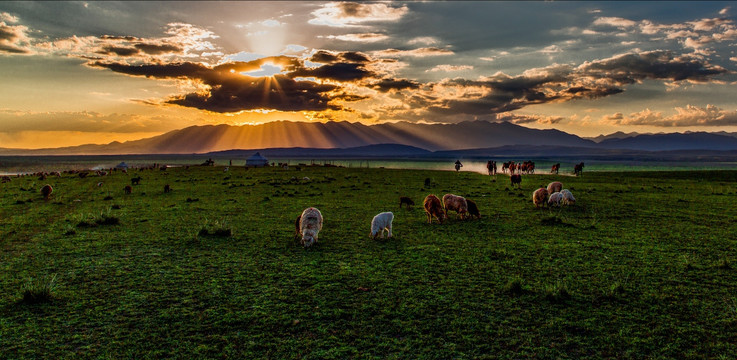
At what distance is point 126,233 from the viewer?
50.8 feet

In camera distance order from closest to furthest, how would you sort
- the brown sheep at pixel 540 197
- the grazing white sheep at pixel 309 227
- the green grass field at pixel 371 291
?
1. the green grass field at pixel 371 291
2. the grazing white sheep at pixel 309 227
3. the brown sheep at pixel 540 197

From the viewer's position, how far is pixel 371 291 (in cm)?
880

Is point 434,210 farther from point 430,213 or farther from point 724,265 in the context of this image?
point 724,265

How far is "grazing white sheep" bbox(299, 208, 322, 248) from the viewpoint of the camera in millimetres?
13117

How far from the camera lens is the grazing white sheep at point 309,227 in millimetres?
13117

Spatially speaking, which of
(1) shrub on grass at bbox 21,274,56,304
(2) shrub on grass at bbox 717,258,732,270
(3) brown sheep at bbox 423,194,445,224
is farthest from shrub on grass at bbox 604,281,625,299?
(1) shrub on grass at bbox 21,274,56,304

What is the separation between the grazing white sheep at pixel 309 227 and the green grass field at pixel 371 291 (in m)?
0.57

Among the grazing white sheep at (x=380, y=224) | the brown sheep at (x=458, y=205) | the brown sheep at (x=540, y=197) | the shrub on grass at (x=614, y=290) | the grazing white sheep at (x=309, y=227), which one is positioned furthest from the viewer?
the brown sheep at (x=540, y=197)

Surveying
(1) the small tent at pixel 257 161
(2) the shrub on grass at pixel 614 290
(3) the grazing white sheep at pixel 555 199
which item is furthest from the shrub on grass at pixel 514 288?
(1) the small tent at pixel 257 161

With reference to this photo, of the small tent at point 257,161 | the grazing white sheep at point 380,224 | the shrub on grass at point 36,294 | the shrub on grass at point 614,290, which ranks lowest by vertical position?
the shrub on grass at point 614,290

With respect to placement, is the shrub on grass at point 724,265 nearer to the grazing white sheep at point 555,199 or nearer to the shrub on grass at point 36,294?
the grazing white sheep at point 555,199

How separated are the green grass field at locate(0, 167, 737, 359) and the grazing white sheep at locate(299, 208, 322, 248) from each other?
0.57 meters

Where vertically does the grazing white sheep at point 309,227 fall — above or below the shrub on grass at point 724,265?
above

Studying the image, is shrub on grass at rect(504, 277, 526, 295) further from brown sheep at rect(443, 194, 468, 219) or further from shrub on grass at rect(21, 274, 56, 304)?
shrub on grass at rect(21, 274, 56, 304)
